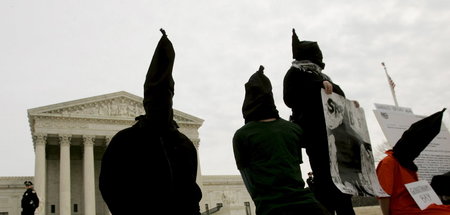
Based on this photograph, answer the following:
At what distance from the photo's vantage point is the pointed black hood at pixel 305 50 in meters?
4.57

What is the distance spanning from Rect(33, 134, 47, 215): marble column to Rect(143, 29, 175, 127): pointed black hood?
3428cm

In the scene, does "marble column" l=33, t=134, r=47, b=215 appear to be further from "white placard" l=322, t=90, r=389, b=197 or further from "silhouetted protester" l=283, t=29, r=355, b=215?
"white placard" l=322, t=90, r=389, b=197

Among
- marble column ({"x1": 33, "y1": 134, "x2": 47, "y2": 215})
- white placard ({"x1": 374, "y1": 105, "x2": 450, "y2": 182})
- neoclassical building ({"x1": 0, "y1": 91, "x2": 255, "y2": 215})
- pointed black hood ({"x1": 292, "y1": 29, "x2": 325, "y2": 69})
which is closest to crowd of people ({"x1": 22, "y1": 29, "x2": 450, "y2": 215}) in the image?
pointed black hood ({"x1": 292, "y1": 29, "x2": 325, "y2": 69})

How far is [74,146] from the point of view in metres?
43.2

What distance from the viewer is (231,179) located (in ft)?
174

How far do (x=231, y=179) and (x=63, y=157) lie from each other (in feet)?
77.6

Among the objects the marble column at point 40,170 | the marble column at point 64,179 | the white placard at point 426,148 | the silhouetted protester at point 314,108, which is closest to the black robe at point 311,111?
the silhouetted protester at point 314,108

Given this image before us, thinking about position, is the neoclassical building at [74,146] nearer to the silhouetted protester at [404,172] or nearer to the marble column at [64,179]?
the marble column at [64,179]

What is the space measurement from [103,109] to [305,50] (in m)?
39.8

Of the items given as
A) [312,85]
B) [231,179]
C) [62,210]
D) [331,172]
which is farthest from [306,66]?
[231,179]

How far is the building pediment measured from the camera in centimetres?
3846

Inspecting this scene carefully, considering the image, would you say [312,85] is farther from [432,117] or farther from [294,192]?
[432,117]

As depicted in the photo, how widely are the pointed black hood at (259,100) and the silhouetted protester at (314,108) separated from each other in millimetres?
329

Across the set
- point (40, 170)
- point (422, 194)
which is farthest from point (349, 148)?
point (40, 170)
